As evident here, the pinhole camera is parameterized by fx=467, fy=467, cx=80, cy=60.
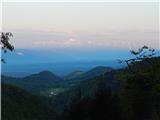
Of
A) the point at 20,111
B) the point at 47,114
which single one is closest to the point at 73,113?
the point at 20,111

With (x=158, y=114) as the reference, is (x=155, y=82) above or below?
above

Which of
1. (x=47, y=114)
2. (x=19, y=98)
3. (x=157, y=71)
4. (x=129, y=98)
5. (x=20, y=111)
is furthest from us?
(x=19, y=98)

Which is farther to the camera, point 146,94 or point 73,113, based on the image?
point 73,113

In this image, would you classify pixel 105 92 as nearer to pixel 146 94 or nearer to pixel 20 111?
pixel 146 94

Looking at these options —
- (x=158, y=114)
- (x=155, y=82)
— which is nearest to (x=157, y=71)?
(x=155, y=82)

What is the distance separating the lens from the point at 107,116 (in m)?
40.5

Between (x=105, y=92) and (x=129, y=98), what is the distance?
12.7ft

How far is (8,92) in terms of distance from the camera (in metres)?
124

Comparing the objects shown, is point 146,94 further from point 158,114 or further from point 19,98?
point 19,98

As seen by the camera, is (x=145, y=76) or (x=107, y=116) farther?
(x=107, y=116)

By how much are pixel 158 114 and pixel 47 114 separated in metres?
72.6

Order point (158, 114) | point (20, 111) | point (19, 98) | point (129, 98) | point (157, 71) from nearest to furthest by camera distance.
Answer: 1. point (157, 71)
2. point (158, 114)
3. point (129, 98)
4. point (20, 111)
5. point (19, 98)

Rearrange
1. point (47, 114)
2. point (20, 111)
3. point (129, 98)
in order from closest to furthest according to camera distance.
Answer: point (129, 98) → point (20, 111) → point (47, 114)

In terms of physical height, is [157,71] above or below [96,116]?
above
